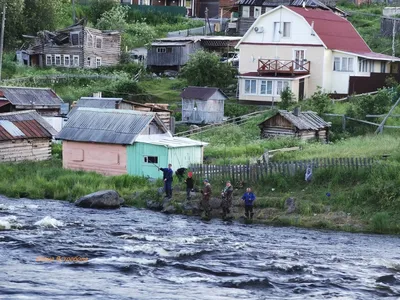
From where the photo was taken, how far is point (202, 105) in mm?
56688

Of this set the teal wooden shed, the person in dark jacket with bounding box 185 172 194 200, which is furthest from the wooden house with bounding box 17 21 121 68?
the person in dark jacket with bounding box 185 172 194 200

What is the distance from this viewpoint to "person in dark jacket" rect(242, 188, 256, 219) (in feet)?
114

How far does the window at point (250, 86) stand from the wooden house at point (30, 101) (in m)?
12.8

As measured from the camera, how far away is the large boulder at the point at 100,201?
3697cm

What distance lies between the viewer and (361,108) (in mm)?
51406

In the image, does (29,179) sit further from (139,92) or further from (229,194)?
(139,92)

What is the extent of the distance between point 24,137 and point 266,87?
2049 cm

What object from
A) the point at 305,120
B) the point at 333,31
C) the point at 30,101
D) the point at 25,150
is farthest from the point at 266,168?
the point at 333,31

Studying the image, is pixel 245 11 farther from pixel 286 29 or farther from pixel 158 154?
pixel 158 154

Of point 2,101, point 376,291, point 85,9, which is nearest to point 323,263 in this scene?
point 376,291

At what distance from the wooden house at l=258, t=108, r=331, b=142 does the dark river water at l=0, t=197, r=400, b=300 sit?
593 inches

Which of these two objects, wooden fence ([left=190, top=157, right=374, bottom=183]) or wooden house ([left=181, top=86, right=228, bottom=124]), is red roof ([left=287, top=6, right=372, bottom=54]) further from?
wooden fence ([left=190, top=157, right=374, bottom=183])

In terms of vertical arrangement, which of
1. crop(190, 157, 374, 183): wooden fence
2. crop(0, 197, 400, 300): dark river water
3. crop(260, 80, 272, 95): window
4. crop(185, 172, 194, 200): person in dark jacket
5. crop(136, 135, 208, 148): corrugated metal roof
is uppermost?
crop(260, 80, 272, 95): window

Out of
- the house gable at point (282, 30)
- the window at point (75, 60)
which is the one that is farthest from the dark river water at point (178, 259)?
the window at point (75, 60)
